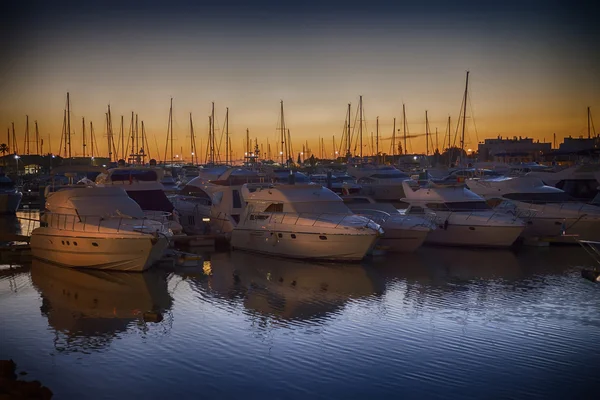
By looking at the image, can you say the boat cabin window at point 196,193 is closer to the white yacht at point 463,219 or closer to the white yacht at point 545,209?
the white yacht at point 463,219

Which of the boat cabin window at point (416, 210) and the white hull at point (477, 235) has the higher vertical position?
the boat cabin window at point (416, 210)

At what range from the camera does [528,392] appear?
10891 millimetres

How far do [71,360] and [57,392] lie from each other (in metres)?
1.75

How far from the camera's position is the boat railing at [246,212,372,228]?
903 inches

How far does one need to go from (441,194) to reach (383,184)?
77.4 ft

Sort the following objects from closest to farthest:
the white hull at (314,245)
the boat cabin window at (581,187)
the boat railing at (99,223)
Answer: the boat railing at (99,223)
the white hull at (314,245)
the boat cabin window at (581,187)

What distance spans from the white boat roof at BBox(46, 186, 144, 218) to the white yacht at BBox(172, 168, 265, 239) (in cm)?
517

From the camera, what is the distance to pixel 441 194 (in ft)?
92.9

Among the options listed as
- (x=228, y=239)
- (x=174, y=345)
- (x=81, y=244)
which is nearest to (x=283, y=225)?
(x=228, y=239)

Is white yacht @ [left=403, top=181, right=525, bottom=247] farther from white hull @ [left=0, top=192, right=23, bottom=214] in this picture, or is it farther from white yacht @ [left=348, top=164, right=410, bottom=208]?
white hull @ [left=0, top=192, right=23, bottom=214]

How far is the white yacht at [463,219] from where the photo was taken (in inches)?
1036

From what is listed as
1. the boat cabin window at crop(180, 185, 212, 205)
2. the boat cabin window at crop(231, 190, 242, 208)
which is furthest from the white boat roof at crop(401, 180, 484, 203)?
the boat cabin window at crop(180, 185, 212, 205)

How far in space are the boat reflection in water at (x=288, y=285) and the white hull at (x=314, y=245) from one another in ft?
0.96

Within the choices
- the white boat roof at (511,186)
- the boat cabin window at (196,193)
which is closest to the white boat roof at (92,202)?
the boat cabin window at (196,193)
